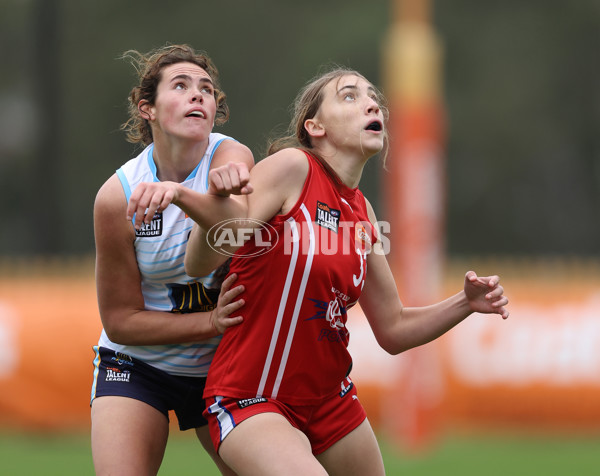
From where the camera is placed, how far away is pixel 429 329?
477cm

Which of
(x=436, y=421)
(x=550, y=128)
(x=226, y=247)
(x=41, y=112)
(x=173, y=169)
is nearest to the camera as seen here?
(x=226, y=247)

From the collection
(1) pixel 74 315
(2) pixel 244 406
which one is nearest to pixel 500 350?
(1) pixel 74 315

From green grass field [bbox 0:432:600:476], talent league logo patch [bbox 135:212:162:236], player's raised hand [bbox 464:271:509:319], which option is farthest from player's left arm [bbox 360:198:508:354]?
green grass field [bbox 0:432:600:476]

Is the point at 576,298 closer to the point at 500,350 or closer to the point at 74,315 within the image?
the point at 500,350

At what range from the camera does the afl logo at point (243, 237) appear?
4051mm

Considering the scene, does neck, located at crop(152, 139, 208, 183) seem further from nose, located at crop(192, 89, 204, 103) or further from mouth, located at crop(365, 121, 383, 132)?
mouth, located at crop(365, 121, 383, 132)

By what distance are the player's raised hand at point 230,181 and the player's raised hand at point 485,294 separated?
1.21 m

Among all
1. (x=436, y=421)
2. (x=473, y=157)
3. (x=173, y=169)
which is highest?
(x=473, y=157)

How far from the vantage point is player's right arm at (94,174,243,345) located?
4.48 m

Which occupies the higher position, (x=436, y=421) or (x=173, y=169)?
(x=173, y=169)

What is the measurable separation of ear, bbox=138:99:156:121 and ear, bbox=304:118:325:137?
0.71 meters

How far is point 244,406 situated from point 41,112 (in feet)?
73.6

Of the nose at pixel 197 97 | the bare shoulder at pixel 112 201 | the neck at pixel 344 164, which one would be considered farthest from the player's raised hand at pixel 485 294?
the bare shoulder at pixel 112 201

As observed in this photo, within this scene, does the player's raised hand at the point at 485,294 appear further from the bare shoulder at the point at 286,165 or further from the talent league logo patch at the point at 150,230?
the talent league logo patch at the point at 150,230
